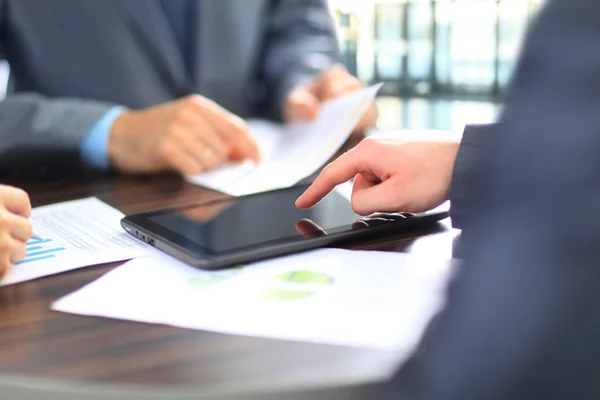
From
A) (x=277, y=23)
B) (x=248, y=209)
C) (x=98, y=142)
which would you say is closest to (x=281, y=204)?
(x=248, y=209)

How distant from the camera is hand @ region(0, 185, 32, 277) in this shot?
0.55m

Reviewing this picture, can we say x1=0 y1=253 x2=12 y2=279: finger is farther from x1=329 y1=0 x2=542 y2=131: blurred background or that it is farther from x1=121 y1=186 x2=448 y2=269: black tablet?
x1=329 y1=0 x2=542 y2=131: blurred background

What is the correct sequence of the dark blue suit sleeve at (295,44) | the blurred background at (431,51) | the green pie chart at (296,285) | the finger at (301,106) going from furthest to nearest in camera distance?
1. the blurred background at (431,51)
2. the dark blue suit sleeve at (295,44)
3. the finger at (301,106)
4. the green pie chart at (296,285)

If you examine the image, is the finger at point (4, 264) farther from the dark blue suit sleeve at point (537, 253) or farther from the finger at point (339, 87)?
the finger at point (339, 87)

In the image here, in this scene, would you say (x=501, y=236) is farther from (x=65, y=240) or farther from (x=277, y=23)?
(x=277, y=23)

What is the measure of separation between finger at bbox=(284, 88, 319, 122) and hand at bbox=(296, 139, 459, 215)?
52 cm

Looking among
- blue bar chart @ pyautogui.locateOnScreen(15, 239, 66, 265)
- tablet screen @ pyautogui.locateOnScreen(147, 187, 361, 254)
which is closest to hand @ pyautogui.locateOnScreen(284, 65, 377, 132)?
tablet screen @ pyautogui.locateOnScreen(147, 187, 361, 254)

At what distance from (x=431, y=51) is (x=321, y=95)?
3.87 m

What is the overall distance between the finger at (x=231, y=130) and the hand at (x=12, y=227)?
0.41 meters

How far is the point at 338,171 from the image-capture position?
0.65 meters

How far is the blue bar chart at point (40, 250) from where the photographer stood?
1.95 feet

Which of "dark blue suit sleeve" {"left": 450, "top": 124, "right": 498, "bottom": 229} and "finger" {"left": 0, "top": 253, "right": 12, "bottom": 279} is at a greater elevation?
"dark blue suit sleeve" {"left": 450, "top": 124, "right": 498, "bottom": 229}

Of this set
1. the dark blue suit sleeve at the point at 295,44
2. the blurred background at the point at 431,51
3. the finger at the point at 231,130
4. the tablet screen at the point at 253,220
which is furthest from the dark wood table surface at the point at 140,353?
the blurred background at the point at 431,51

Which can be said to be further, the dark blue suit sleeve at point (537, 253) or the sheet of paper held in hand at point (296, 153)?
the sheet of paper held in hand at point (296, 153)
